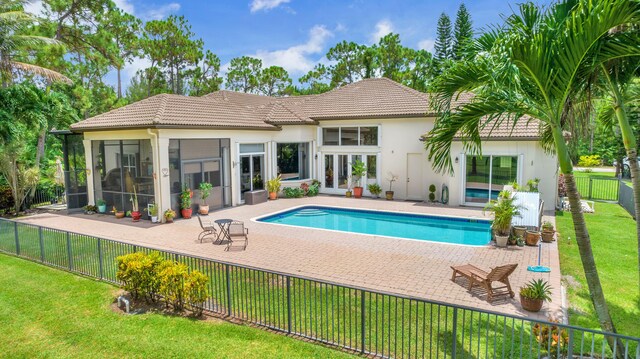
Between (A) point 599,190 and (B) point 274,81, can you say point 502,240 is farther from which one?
(B) point 274,81

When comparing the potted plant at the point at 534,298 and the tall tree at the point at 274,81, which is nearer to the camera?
the potted plant at the point at 534,298

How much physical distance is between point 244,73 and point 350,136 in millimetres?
31799

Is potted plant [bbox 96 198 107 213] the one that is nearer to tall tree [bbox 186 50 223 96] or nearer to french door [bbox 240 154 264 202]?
french door [bbox 240 154 264 202]

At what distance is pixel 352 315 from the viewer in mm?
7668

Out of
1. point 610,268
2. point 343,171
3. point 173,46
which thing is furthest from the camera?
point 173,46

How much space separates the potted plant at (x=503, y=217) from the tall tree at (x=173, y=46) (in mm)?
33836

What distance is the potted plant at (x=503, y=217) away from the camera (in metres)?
12.6

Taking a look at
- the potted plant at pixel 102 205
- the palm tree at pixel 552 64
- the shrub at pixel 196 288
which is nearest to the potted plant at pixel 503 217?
the palm tree at pixel 552 64

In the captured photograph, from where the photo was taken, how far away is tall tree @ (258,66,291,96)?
5081 centimetres

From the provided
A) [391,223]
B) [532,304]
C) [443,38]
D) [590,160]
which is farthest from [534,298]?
[590,160]

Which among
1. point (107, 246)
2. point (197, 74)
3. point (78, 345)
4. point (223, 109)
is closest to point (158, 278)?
point (78, 345)

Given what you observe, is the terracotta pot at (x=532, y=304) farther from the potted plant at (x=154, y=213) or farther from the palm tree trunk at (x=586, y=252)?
the potted plant at (x=154, y=213)

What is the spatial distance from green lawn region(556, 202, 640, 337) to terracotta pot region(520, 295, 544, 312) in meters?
0.58

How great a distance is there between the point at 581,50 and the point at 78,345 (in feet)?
29.6
